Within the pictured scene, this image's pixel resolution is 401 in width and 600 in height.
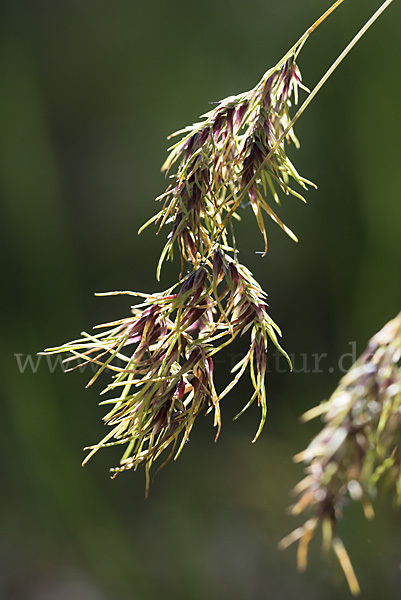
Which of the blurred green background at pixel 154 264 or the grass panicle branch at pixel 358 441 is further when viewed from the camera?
the blurred green background at pixel 154 264

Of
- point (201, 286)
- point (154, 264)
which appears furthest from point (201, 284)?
point (154, 264)

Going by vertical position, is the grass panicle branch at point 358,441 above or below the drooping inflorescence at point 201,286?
below

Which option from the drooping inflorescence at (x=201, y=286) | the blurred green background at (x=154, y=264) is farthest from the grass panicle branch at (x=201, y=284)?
the blurred green background at (x=154, y=264)

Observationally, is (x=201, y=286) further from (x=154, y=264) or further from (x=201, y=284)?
(x=154, y=264)

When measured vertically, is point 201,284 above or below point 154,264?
above

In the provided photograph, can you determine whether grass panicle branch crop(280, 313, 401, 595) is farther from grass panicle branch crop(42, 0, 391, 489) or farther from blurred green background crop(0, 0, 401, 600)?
blurred green background crop(0, 0, 401, 600)

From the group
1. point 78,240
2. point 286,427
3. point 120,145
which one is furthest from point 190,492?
point 120,145

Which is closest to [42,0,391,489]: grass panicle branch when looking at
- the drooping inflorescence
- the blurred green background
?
the drooping inflorescence

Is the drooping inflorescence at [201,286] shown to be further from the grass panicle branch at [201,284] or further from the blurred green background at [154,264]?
the blurred green background at [154,264]

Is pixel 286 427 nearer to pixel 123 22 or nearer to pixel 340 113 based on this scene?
pixel 340 113
